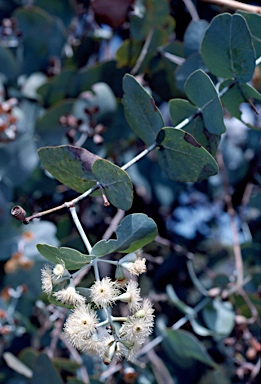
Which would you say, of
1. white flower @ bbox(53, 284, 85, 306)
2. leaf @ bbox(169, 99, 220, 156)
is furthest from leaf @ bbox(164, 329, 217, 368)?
white flower @ bbox(53, 284, 85, 306)

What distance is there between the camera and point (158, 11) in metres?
1.38

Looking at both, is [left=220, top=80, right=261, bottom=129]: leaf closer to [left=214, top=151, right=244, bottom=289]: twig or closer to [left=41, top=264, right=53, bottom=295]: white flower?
[left=41, top=264, right=53, bottom=295]: white flower

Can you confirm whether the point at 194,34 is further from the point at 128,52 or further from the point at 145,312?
the point at 145,312

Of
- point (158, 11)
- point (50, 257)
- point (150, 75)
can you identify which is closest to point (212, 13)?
point (158, 11)

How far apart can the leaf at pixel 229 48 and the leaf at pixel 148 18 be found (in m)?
0.49

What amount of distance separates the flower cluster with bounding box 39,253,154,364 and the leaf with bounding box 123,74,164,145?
246 mm

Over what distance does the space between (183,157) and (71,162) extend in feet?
0.59

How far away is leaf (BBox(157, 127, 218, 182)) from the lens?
790mm

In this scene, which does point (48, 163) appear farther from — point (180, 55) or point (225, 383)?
point (225, 383)

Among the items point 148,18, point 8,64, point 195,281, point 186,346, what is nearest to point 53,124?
point 8,64

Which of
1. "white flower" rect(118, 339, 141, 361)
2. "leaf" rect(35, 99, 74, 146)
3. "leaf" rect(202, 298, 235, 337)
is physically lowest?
"leaf" rect(202, 298, 235, 337)

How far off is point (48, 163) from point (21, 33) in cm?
96

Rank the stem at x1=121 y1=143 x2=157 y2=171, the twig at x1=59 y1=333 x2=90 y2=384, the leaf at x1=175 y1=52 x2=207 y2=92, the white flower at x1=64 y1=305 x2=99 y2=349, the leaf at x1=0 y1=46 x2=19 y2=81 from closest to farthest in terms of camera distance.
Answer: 1. the white flower at x1=64 y1=305 x2=99 y2=349
2. the stem at x1=121 y1=143 x2=157 y2=171
3. the leaf at x1=175 y1=52 x2=207 y2=92
4. the twig at x1=59 y1=333 x2=90 y2=384
5. the leaf at x1=0 y1=46 x2=19 y2=81

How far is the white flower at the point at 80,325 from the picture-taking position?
661 millimetres
